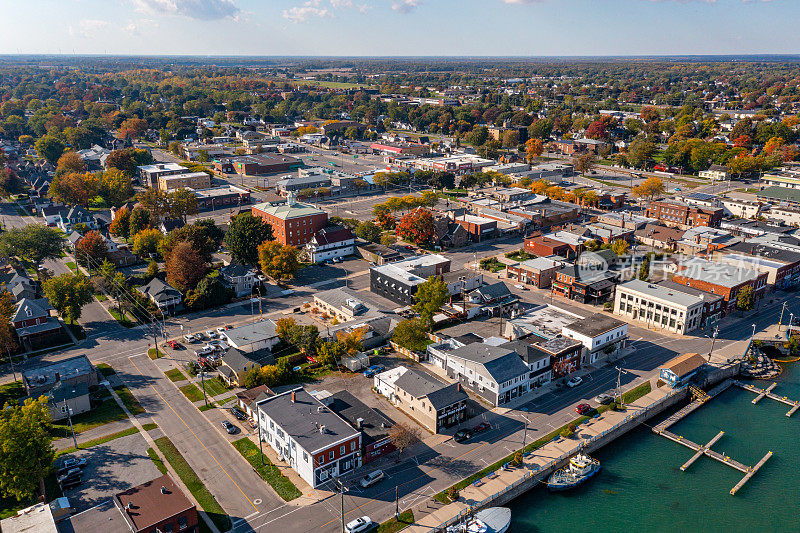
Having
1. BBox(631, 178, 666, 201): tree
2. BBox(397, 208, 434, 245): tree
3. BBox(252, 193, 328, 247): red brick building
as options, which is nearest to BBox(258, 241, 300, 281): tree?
BBox(252, 193, 328, 247): red brick building

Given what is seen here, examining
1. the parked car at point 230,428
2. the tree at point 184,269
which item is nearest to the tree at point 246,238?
the tree at point 184,269

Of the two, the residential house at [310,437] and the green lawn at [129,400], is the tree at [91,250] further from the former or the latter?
the residential house at [310,437]

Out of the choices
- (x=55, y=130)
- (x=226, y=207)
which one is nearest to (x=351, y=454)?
(x=226, y=207)

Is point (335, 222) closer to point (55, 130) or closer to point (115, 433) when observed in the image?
point (115, 433)

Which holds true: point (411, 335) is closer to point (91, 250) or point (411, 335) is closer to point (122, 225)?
point (91, 250)

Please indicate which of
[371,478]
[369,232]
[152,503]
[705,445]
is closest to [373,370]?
[371,478]
